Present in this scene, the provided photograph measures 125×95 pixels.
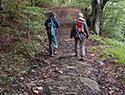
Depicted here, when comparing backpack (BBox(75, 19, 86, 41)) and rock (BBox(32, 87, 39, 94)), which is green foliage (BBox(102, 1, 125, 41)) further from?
rock (BBox(32, 87, 39, 94))

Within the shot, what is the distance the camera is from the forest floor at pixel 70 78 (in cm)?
451

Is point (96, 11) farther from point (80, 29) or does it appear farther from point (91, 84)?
point (91, 84)

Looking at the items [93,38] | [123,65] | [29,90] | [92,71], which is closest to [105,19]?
[93,38]

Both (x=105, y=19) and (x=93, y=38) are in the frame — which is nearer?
(x=93, y=38)

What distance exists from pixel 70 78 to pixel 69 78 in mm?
38

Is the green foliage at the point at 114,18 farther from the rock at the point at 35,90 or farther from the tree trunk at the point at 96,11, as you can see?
the rock at the point at 35,90

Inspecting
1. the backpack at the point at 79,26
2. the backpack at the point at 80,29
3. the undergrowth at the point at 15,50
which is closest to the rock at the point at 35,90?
the undergrowth at the point at 15,50

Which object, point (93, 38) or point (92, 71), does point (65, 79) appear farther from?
point (93, 38)

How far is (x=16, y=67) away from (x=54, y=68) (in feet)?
5.54

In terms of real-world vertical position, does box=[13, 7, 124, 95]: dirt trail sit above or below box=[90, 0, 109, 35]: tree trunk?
below

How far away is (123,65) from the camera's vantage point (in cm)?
661

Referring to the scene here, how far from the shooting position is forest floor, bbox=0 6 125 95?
14.8 ft

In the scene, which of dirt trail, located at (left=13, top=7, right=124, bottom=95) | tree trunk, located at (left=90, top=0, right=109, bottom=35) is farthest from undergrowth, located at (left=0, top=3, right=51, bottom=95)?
tree trunk, located at (left=90, top=0, right=109, bottom=35)

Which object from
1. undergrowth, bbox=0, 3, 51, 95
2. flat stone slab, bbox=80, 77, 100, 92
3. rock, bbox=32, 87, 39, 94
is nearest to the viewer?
rock, bbox=32, 87, 39, 94
